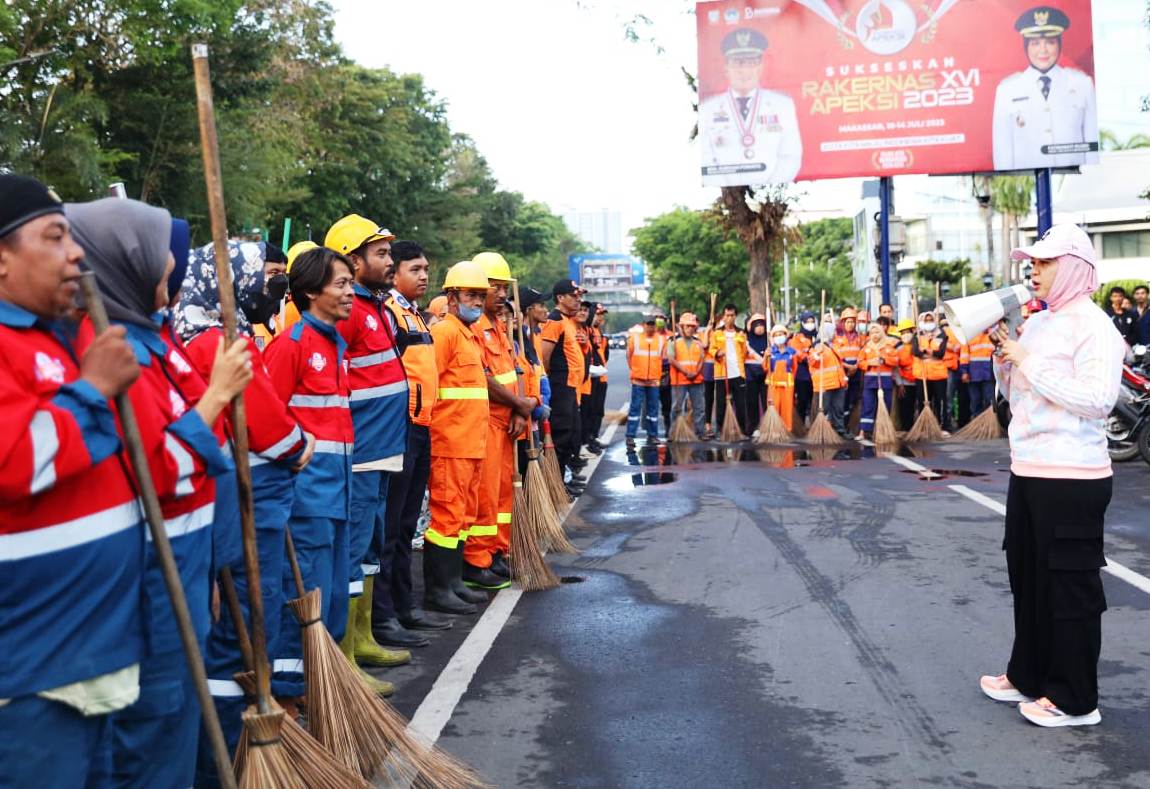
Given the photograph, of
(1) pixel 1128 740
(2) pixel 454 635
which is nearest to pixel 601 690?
(2) pixel 454 635

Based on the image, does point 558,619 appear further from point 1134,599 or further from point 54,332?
point 54,332

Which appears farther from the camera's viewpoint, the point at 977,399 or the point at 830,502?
the point at 977,399

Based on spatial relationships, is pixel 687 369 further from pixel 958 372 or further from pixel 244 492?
pixel 244 492

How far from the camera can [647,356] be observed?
57.1 feet

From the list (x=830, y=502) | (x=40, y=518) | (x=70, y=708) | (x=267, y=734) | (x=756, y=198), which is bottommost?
(x=830, y=502)

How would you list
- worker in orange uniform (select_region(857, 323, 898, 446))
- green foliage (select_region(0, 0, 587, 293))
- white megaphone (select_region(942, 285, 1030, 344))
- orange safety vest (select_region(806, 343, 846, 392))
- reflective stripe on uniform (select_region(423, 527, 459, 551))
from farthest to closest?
orange safety vest (select_region(806, 343, 846, 392)) → worker in orange uniform (select_region(857, 323, 898, 446)) → green foliage (select_region(0, 0, 587, 293)) → reflective stripe on uniform (select_region(423, 527, 459, 551)) → white megaphone (select_region(942, 285, 1030, 344))

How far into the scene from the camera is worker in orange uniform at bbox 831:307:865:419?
18.2 metres

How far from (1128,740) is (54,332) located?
158 inches

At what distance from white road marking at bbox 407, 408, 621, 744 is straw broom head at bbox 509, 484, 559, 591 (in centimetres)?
11

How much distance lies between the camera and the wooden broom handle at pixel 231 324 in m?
3.05

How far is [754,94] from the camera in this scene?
2189 centimetres

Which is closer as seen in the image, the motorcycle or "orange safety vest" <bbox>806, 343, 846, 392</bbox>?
the motorcycle

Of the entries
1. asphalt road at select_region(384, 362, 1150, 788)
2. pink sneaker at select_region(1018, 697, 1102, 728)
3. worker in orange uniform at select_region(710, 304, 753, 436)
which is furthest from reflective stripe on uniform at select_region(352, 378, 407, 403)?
worker in orange uniform at select_region(710, 304, 753, 436)

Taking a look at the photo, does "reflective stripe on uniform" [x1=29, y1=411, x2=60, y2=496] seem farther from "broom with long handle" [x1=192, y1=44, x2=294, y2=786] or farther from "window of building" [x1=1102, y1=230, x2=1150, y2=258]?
"window of building" [x1=1102, y1=230, x2=1150, y2=258]
